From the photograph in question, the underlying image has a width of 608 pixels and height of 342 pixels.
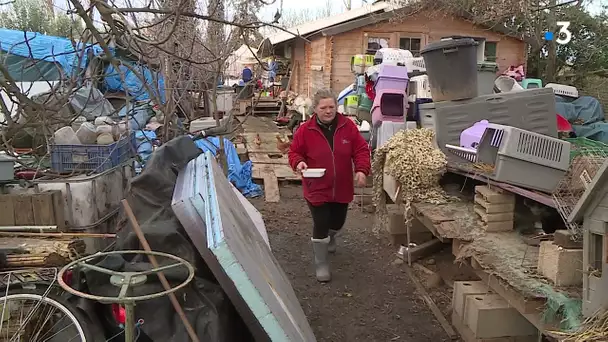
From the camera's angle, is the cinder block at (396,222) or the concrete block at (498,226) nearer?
the concrete block at (498,226)

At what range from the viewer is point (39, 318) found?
3.10 meters

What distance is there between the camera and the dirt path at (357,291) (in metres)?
4.29

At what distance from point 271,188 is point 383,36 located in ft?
27.6

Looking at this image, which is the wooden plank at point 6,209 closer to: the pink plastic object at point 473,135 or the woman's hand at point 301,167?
the woman's hand at point 301,167

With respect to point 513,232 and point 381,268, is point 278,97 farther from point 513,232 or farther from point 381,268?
point 513,232

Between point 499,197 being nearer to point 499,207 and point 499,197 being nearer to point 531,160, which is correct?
point 499,207

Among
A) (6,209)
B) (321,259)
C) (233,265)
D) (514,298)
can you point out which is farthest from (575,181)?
(6,209)

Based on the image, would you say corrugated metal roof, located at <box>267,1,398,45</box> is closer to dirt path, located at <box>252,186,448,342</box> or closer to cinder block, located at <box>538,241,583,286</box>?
dirt path, located at <box>252,186,448,342</box>

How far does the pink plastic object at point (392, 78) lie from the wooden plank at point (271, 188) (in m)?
2.29

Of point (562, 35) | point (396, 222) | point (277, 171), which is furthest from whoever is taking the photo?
point (562, 35)

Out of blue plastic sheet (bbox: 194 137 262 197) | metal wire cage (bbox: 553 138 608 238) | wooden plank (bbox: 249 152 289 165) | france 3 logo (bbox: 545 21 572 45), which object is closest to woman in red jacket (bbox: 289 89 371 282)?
metal wire cage (bbox: 553 138 608 238)

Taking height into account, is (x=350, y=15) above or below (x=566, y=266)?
above

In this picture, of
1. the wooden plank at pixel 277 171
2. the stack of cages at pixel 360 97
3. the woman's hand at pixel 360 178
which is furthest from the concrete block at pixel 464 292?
the stack of cages at pixel 360 97

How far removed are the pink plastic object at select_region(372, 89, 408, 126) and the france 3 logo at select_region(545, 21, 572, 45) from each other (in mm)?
9454
